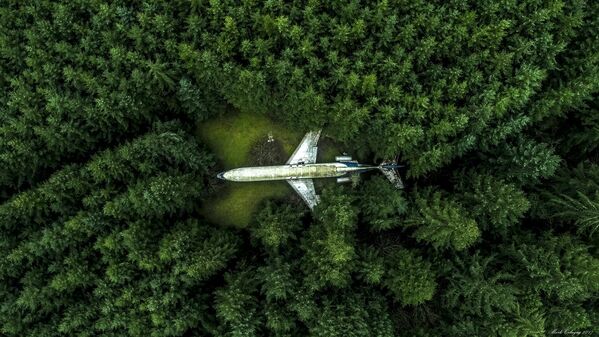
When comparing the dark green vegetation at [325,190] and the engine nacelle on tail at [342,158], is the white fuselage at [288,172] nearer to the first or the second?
the engine nacelle on tail at [342,158]

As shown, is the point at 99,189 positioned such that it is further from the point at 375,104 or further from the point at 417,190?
the point at 417,190

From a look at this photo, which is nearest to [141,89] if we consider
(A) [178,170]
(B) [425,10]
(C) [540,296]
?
(A) [178,170]

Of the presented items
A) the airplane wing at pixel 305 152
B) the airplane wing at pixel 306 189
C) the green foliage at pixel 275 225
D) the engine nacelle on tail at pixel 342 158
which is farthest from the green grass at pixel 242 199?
the engine nacelle on tail at pixel 342 158

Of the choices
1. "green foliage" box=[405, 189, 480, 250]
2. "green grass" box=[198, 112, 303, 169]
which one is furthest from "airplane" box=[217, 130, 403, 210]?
"green foliage" box=[405, 189, 480, 250]

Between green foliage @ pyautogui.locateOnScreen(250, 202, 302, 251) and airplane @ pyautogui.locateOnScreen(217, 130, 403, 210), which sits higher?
airplane @ pyautogui.locateOnScreen(217, 130, 403, 210)

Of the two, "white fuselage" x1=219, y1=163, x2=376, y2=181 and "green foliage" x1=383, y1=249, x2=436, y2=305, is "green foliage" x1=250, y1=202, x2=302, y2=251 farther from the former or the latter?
"green foliage" x1=383, y1=249, x2=436, y2=305

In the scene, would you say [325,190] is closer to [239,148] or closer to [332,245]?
[332,245]
